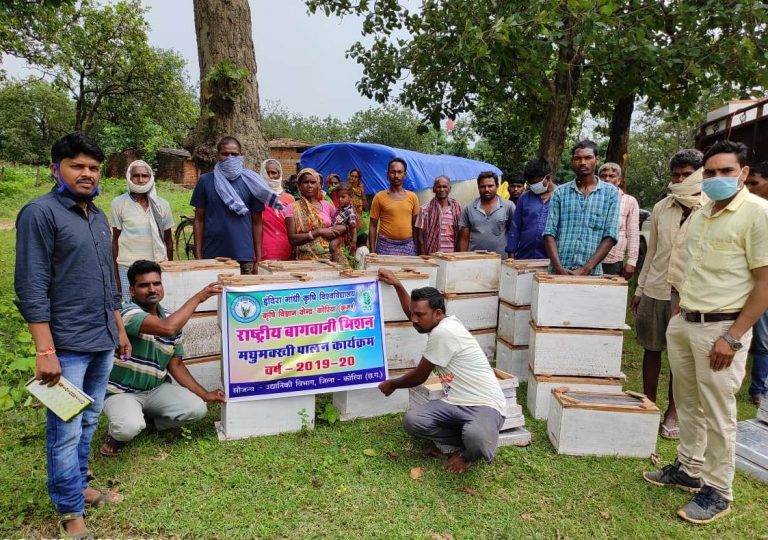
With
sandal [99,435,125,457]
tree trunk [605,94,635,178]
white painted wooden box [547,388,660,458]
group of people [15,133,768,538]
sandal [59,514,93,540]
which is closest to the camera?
group of people [15,133,768,538]

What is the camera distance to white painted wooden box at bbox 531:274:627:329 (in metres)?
4.28

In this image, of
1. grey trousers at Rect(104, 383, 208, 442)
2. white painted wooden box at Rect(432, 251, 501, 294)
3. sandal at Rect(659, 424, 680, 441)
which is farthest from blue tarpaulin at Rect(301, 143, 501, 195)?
grey trousers at Rect(104, 383, 208, 442)

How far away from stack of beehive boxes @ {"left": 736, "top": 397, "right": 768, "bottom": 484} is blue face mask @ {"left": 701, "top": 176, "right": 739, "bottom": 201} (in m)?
2.07

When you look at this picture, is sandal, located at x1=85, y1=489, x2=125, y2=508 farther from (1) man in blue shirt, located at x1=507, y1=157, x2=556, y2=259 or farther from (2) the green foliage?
(2) the green foliage

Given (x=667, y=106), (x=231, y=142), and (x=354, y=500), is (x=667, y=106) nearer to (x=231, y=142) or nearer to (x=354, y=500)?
(x=231, y=142)

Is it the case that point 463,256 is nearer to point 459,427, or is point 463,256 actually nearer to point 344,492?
point 459,427

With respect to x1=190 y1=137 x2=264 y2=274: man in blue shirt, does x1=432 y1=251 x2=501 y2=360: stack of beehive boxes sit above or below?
below

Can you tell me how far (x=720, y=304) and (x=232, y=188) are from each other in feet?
13.4

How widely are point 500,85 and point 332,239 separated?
4.45 meters

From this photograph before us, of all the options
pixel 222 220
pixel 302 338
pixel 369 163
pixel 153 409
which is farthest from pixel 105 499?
pixel 369 163

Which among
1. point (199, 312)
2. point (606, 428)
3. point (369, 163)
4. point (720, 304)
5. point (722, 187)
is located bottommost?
point (606, 428)

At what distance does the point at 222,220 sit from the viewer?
5.07 metres

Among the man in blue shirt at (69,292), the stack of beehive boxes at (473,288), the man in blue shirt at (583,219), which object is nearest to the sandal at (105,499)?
the man in blue shirt at (69,292)

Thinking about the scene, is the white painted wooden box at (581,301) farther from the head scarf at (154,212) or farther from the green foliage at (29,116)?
the green foliage at (29,116)
